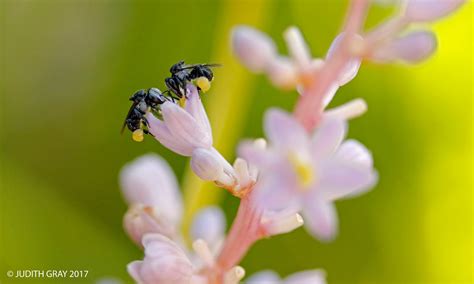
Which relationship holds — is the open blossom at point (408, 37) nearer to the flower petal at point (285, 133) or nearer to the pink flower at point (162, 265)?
the flower petal at point (285, 133)

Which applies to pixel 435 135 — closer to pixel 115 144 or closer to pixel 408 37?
pixel 115 144

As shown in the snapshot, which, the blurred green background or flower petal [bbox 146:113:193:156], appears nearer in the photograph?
flower petal [bbox 146:113:193:156]

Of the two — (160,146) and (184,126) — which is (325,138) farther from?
(160,146)

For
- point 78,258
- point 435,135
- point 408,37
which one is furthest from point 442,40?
point 408,37

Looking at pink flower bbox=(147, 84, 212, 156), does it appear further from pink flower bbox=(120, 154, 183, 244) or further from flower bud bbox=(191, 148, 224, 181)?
pink flower bbox=(120, 154, 183, 244)

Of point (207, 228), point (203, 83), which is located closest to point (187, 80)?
point (203, 83)

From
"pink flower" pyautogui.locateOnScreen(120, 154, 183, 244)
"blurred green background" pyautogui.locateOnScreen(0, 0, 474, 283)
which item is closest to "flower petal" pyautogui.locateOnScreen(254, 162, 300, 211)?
"pink flower" pyautogui.locateOnScreen(120, 154, 183, 244)

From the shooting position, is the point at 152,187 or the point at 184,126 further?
the point at 152,187
